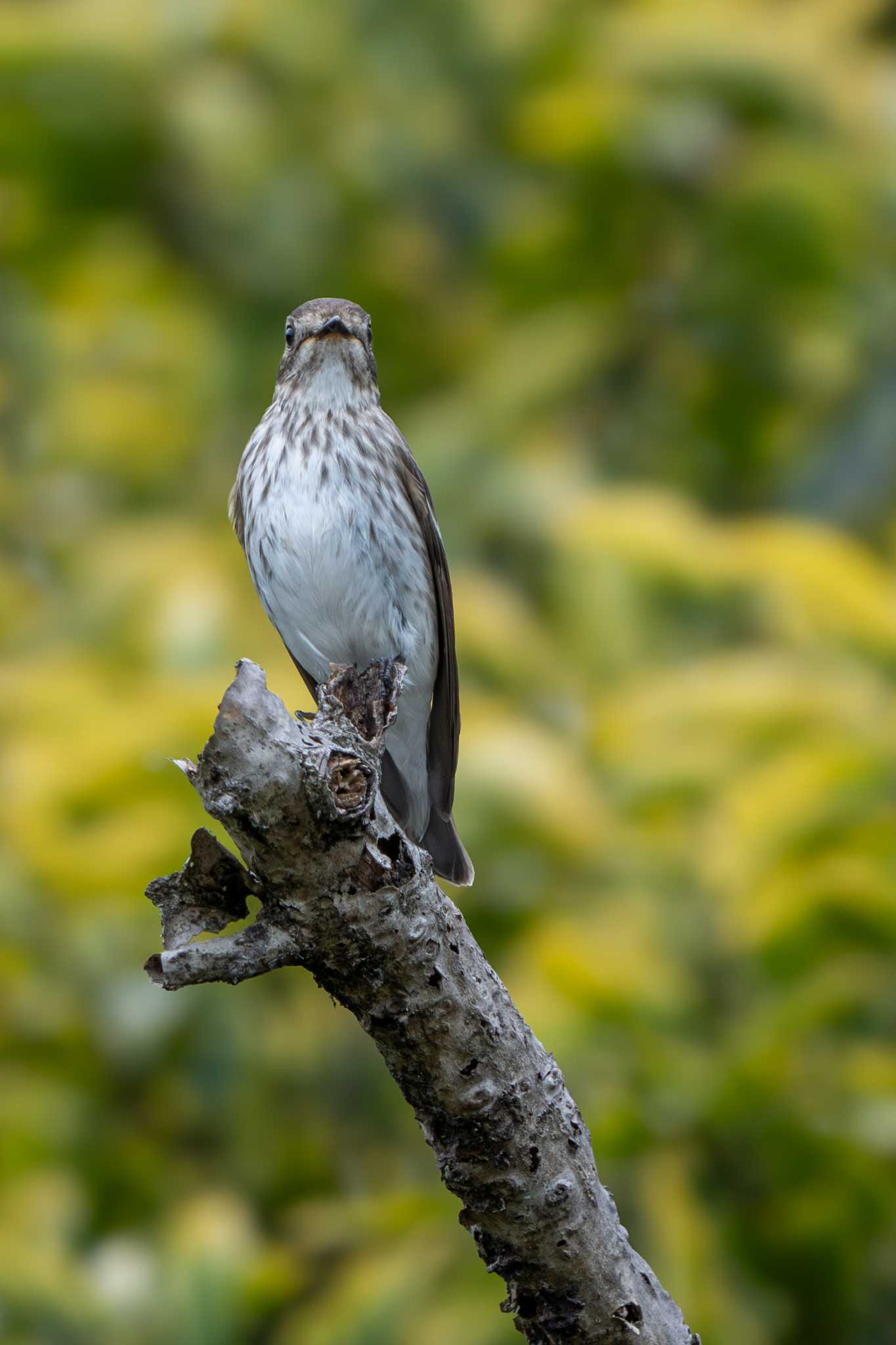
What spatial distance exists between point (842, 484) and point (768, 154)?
183 centimetres

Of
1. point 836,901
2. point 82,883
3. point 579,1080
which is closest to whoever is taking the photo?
point 836,901

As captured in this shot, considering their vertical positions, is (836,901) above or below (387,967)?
above

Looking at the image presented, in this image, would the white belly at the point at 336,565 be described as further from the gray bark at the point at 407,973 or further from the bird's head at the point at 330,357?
the gray bark at the point at 407,973

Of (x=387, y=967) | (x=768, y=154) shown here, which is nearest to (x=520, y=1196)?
(x=387, y=967)

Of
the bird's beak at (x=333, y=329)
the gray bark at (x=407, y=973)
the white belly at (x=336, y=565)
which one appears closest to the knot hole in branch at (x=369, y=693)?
the gray bark at (x=407, y=973)

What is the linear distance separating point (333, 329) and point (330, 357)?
0.07 m

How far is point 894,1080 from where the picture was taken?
168 inches

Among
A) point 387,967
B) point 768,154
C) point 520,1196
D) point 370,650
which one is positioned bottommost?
point 520,1196

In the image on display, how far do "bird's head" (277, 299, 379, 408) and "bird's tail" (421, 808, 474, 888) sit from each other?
43.7 inches

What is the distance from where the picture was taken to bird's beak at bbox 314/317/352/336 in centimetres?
423

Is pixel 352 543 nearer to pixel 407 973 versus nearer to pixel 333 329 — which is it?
pixel 333 329

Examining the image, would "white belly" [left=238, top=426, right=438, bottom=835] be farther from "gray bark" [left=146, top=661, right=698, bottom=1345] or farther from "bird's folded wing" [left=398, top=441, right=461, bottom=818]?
"gray bark" [left=146, top=661, right=698, bottom=1345]

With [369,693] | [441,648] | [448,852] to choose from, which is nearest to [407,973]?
[369,693]

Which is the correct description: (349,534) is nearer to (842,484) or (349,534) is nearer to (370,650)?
(370,650)
